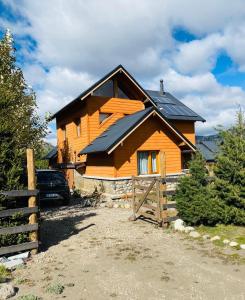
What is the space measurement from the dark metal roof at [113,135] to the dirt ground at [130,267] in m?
7.63

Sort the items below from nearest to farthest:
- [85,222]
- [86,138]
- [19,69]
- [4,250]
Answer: [4,250]
[85,222]
[19,69]
[86,138]

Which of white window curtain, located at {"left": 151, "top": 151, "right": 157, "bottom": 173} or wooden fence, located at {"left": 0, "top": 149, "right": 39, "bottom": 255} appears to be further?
white window curtain, located at {"left": 151, "top": 151, "right": 157, "bottom": 173}

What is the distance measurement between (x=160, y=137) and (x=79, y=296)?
1592 centimetres

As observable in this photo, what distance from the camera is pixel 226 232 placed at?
31.8 ft

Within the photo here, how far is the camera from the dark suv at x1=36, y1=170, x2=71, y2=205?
16328mm

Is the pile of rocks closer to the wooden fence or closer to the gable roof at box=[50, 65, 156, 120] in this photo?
the wooden fence

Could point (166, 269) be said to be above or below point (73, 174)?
below

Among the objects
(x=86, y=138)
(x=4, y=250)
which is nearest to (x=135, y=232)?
(x=4, y=250)

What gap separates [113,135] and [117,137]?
1091 millimetres

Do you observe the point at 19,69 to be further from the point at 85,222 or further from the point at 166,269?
the point at 166,269

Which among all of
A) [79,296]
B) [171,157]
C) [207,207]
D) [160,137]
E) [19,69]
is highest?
[19,69]

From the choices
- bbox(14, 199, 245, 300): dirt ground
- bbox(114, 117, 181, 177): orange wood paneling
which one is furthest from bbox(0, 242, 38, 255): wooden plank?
bbox(114, 117, 181, 177): orange wood paneling

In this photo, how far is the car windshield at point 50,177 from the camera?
16.5 meters

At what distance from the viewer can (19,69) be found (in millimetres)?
17438
